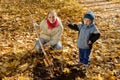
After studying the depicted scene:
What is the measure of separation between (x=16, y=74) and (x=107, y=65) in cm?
213

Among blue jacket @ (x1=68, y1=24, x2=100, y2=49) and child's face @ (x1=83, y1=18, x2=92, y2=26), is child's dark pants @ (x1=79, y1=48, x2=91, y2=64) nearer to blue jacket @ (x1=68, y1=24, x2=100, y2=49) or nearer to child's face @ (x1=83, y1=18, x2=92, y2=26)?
blue jacket @ (x1=68, y1=24, x2=100, y2=49)

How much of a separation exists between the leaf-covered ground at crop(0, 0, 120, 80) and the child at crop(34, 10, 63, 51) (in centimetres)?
23

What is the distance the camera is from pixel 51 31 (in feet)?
20.6

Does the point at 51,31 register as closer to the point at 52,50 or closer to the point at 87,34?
the point at 52,50

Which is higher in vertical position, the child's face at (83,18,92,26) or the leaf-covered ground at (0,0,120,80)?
the child's face at (83,18,92,26)

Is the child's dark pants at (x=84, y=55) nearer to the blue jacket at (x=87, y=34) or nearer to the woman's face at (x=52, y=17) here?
the blue jacket at (x=87, y=34)

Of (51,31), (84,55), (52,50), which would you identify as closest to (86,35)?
(84,55)

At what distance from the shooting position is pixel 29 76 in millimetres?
5348

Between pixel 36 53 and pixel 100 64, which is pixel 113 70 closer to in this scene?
pixel 100 64

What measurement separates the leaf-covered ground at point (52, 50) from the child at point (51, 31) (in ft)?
0.75

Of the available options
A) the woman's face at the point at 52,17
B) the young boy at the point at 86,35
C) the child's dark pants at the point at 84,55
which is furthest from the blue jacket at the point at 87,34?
the woman's face at the point at 52,17

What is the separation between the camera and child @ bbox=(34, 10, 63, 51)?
611 centimetres

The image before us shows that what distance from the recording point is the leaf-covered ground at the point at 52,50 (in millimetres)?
5477

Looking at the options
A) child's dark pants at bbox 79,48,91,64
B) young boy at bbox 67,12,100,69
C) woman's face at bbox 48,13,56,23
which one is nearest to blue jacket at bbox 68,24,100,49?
young boy at bbox 67,12,100,69
